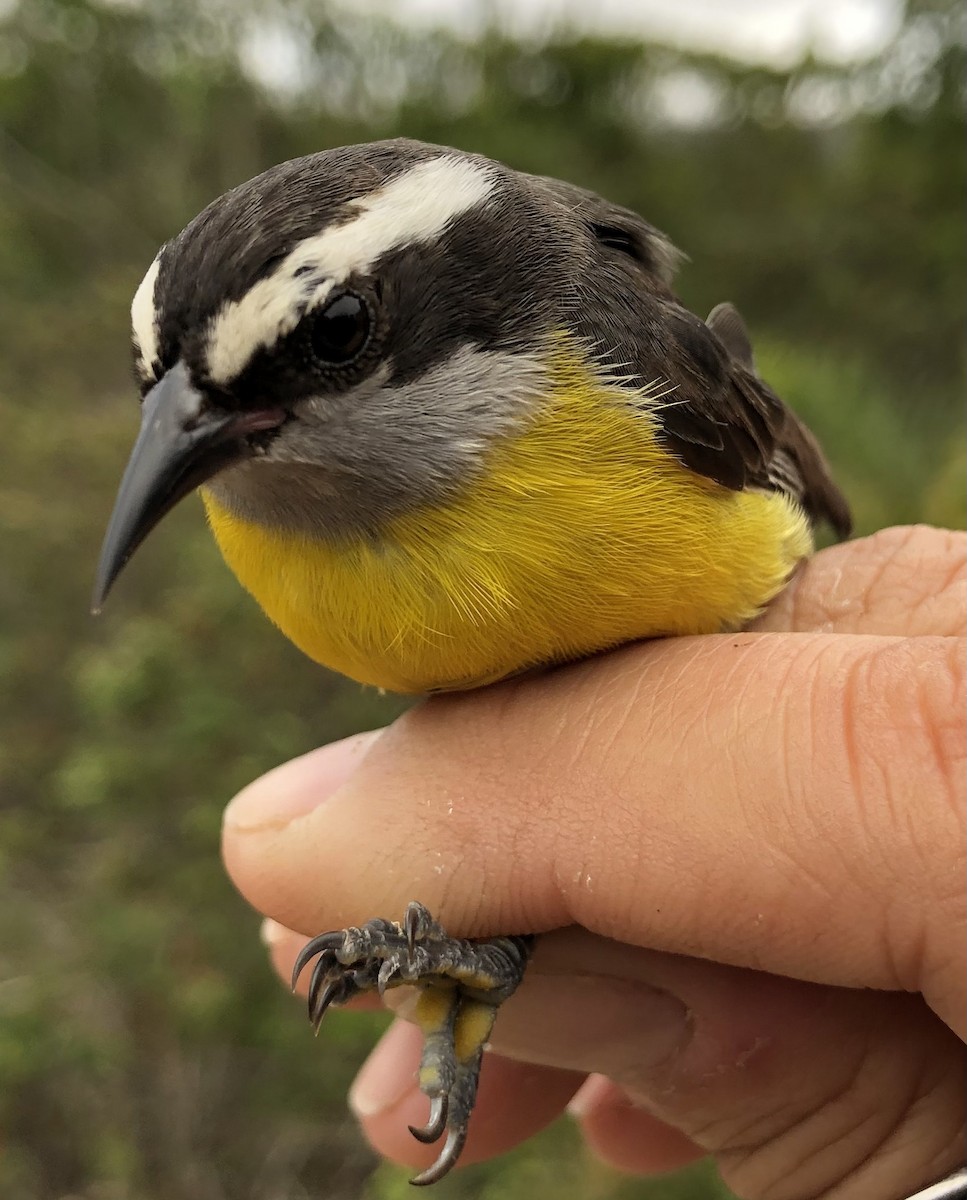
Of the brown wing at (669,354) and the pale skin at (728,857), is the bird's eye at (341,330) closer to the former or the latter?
the brown wing at (669,354)

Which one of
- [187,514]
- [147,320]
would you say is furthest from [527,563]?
[187,514]

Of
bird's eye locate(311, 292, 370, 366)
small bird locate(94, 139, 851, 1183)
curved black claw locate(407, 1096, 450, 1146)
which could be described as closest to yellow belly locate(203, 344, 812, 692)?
small bird locate(94, 139, 851, 1183)

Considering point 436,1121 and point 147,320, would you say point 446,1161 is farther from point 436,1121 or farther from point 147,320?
point 147,320

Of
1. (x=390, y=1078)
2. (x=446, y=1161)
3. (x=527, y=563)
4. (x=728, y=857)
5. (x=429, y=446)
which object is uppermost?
(x=429, y=446)

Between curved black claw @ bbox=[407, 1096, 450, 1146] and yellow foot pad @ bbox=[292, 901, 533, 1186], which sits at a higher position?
yellow foot pad @ bbox=[292, 901, 533, 1186]

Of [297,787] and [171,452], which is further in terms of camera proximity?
[297,787]

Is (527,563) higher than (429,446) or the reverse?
the reverse

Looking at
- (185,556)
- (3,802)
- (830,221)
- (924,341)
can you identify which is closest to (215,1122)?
(3,802)

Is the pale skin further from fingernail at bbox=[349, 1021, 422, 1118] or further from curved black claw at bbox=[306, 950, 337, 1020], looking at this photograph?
fingernail at bbox=[349, 1021, 422, 1118]
